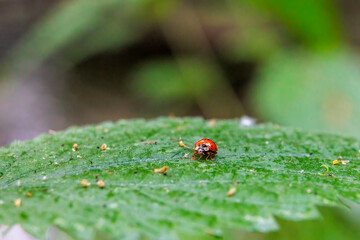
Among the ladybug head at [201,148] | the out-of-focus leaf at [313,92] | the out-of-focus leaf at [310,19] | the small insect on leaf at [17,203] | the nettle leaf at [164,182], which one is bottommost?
the small insect on leaf at [17,203]

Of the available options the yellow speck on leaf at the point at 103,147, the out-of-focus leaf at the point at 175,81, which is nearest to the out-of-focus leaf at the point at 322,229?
the yellow speck on leaf at the point at 103,147

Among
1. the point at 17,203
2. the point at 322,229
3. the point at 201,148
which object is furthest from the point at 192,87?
the point at 17,203

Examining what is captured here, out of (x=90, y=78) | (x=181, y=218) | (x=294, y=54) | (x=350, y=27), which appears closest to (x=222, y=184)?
(x=181, y=218)

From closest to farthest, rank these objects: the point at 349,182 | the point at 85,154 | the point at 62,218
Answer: the point at 62,218 → the point at 349,182 → the point at 85,154

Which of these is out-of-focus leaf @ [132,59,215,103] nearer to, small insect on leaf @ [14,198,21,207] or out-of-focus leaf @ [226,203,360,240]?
out-of-focus leaf @ [226,203,360,240]

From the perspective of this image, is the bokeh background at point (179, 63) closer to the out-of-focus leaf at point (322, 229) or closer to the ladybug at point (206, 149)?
the out-of-focus leaf at point (322, 229)

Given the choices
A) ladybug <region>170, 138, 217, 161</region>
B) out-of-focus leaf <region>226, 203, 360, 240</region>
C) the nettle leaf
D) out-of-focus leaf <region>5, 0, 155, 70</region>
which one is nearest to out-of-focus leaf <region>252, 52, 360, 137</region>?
out-of-focus leaf <region>226, 203, 360, 240</region>

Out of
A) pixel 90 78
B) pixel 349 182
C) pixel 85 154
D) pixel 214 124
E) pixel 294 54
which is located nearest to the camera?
pixel 349 182

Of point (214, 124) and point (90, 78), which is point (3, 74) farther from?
point (214, 124)
